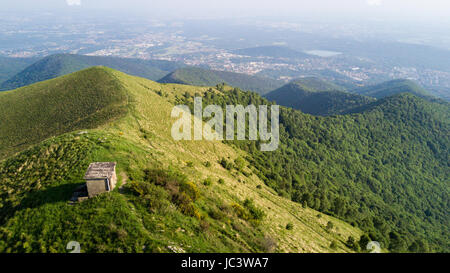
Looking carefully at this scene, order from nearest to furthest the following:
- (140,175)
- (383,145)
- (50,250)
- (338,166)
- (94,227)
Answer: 1. (50,250)
2. (94,227)
3. (140,175)
4. (338,166)
5. (383,145)

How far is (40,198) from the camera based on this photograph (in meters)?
20.6

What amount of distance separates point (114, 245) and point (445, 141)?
233980 millimetres

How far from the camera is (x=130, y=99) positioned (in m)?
63.3

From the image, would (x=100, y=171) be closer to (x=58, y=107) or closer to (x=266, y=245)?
(x=266, y=245)

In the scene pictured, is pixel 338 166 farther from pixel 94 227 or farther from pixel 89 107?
pixel 94 227

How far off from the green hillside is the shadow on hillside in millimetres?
62839

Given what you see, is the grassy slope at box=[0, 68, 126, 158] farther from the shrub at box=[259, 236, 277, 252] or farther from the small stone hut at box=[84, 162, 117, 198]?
the shrub at box=[259, 236, 277, 252]

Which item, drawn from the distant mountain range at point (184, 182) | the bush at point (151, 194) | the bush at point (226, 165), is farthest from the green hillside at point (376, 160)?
the bush at point (151, 194)

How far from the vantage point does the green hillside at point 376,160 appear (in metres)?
105

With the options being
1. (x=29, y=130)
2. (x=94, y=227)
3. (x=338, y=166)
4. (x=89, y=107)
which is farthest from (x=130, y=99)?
A: (x=338, y=166)

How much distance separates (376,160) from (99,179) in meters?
174

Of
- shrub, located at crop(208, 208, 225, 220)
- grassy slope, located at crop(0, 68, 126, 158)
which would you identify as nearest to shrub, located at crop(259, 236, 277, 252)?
shrub, located at crop(208, 208, 225, 220)

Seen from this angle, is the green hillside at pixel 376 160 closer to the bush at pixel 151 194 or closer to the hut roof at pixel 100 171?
the bush at pixel 151 194

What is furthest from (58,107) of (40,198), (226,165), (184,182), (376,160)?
(376,160)
